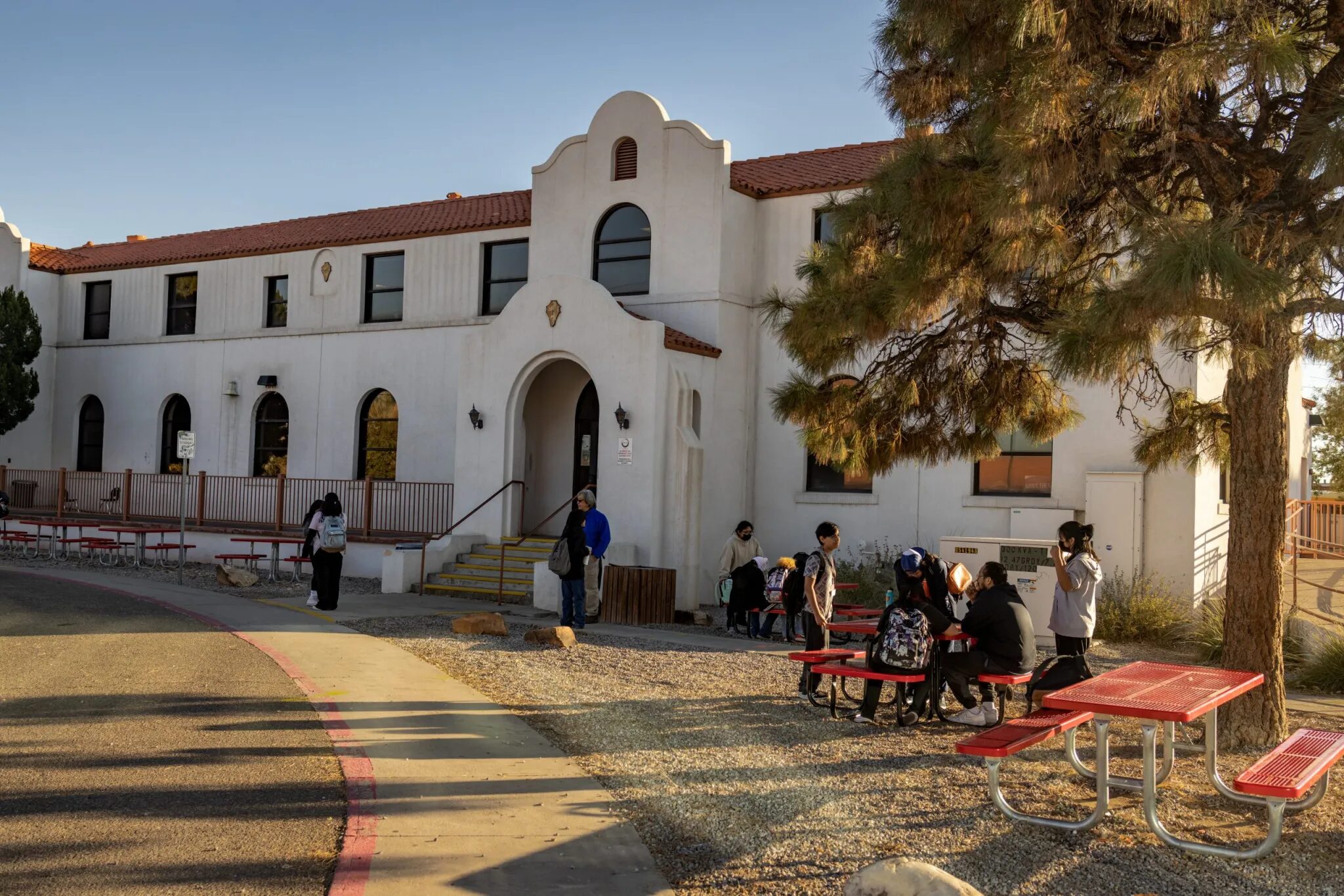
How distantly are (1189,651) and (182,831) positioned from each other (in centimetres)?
1178

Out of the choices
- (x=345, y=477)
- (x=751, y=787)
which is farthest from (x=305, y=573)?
(x=751, y=787)

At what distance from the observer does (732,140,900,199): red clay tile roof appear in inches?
732

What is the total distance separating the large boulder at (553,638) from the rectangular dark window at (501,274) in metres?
10.4

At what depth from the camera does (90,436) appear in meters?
28.6

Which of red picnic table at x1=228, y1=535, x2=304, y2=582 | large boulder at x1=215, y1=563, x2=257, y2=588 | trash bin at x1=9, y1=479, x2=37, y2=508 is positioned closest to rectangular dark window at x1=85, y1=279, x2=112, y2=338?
trash bin at x1=9, y1=479, x2=37, y2=508

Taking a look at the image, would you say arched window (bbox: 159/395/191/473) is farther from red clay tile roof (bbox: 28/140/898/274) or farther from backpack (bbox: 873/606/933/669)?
backpack (bbox: 873/606/933/669)

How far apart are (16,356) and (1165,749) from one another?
89.9ft

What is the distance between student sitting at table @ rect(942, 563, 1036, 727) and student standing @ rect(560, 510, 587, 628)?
6.20 metres

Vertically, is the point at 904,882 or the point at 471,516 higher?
the point at 471,516

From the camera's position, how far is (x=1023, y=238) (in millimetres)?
8273

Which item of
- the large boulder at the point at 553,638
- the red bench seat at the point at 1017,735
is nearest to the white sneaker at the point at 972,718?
the red bench seat at the point at 1017,735

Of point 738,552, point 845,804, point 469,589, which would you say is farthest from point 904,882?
point 469,589

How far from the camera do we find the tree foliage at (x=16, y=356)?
87.8 feet

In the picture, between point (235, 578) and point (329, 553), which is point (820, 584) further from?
point (235, 578)
